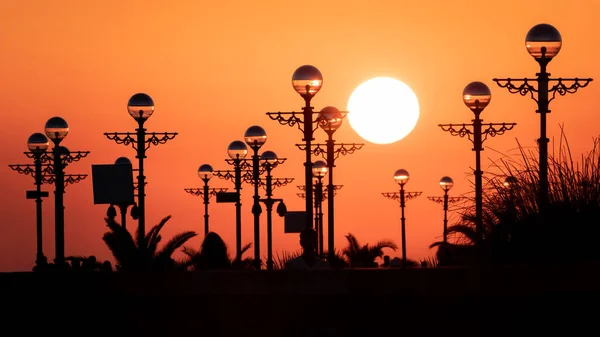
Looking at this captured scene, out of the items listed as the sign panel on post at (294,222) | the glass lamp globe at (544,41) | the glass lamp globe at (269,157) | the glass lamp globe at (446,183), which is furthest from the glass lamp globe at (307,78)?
the glass lamp globe at (446,183)

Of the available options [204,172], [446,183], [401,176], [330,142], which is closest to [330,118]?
[330,142]

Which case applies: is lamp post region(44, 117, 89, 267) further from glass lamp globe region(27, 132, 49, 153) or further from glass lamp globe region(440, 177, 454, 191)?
glass lamp globe region(440, 177, 454, 191)

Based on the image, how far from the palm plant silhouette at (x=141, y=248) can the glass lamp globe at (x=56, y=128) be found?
311 cm

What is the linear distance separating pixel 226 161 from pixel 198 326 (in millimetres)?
35725

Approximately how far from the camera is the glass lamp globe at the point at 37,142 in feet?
145

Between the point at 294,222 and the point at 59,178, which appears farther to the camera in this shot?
the point at 294,222

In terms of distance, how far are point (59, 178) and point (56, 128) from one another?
3.20 metres

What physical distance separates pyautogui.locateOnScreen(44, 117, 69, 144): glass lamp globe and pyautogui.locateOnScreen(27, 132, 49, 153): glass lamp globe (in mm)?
5415

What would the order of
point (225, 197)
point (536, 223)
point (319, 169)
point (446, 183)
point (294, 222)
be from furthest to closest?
point (446, 183)
point (319, 169)
point (225, 197)
point (294, 222)
point (536, 223)

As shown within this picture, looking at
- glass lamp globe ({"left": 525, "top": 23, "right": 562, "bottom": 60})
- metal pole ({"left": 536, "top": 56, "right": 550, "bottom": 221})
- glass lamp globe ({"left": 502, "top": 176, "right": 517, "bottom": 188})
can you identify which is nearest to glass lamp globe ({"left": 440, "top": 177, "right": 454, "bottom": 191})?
metal pole ({"left": 536, "top": 56, "right": 550, "bottom": 221})

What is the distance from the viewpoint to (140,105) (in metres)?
33.2

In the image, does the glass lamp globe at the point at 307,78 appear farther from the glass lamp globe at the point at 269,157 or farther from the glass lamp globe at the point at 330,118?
the glass lamp globe at the point at 269,157

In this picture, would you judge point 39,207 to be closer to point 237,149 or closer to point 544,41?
point 237,149

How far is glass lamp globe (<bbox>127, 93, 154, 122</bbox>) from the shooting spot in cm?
3319
